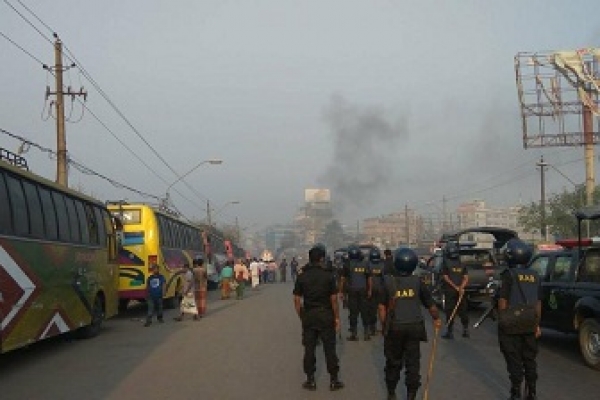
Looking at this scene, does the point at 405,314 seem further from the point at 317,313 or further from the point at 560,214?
the point at 560,214

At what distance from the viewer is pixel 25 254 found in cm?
1020

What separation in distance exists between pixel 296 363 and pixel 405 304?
3.71m

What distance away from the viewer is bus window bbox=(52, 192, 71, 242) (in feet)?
40.1

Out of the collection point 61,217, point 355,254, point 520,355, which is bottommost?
point 520,355

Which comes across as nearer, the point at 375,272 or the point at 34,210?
the point at 34,210

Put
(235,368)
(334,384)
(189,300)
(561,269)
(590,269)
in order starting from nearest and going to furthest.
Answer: (334,384) < (235,368) < (590,269) < (561,269) < (189,300)

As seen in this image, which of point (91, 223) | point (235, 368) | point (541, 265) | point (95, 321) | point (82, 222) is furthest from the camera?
point (91, 223)

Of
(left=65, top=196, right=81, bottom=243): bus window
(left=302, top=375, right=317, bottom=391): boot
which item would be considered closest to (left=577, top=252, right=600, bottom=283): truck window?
(left=302, top=375, right=317, bottom=391): boot

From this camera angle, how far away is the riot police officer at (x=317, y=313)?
8305 millimetres

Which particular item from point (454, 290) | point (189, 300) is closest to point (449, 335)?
point (454, 290)

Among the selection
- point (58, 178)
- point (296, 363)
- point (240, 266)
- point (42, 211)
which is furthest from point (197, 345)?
point (240, 266)

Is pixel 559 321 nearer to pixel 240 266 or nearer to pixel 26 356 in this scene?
pixel 26 356

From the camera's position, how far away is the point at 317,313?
8.34 metres

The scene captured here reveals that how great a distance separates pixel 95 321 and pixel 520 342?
9.87 metres
